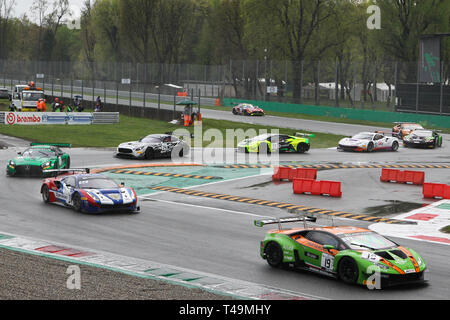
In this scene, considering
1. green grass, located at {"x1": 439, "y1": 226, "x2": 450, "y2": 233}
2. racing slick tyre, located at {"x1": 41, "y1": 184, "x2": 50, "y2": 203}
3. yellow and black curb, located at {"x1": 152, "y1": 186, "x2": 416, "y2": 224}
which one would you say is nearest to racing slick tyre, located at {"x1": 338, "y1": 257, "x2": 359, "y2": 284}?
yellow and black curb, located at {"x1": 152, "y1": 186, "x2": 416, "y2": 224}

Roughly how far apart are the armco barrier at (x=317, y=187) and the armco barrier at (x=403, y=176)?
442cm

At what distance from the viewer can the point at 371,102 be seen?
66938mm

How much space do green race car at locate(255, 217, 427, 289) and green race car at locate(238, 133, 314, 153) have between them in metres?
23.6

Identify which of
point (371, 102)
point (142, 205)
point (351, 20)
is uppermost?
point (351, 20)

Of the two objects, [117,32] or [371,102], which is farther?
[117,32]

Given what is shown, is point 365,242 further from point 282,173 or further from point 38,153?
point 38,153

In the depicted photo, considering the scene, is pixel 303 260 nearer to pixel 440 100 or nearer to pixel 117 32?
pixel 440 100

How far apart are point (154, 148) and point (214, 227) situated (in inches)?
685

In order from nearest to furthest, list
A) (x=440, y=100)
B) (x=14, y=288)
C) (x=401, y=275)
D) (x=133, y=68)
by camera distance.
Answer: (x=14, y=288)
(x=401, y=275)
(x=440, y=100)
(x=133, y=68)

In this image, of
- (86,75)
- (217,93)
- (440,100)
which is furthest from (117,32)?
(440,100)

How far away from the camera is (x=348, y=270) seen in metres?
14.0

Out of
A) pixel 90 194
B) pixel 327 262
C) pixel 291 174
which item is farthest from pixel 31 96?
pixel 327 262

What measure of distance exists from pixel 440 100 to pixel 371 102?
Result: 801 centimetres

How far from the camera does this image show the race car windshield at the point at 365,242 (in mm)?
14312
